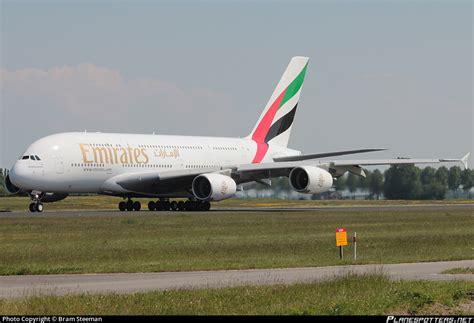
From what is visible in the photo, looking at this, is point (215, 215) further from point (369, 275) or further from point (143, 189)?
point (369, 275)

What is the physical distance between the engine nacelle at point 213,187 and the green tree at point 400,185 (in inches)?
1960

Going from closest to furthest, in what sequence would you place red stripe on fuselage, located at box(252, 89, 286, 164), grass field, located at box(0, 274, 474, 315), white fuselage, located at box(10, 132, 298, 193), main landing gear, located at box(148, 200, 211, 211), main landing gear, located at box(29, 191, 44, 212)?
grass field, located at box(0, 274, 474, 315), white fuselage, located at box(10, 132, 298, 193), main landing gear, located at box(29, 191, 44, 212), main landing gear, located at box(148, 200, 211, 211), red stripe on fuselage, located at box(252, 89, 286, 164)

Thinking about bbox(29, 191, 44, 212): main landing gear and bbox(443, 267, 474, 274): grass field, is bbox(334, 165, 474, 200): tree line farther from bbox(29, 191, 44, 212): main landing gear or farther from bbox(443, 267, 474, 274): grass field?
bbox(443, 267, 474, 274): grass field

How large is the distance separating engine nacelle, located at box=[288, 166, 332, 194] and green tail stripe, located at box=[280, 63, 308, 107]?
46.8ft

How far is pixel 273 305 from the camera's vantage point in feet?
67.9

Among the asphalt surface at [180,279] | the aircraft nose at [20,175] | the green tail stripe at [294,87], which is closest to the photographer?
the asphalt surface at [180,279]

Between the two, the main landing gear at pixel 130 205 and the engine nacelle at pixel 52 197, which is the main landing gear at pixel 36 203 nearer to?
the engine nacelle at pixel 52 197

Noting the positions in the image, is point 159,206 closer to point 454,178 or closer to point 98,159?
point 98,159

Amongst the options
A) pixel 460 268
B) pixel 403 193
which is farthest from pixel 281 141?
pixel 460 268

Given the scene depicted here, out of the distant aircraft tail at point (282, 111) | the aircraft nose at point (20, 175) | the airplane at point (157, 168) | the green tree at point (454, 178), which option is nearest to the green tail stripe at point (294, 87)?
the distant aircraft tail at point (282, 111)

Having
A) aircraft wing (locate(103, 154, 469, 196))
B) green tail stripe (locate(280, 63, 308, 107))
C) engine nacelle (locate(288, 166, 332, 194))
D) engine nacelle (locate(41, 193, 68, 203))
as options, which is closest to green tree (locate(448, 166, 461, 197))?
green tail stripe (locate(280, 63, 308, 107))

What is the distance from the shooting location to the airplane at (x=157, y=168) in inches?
2579

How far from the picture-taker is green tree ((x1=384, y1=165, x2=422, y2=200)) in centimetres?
11581

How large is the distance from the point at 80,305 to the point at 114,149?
1922 inches
